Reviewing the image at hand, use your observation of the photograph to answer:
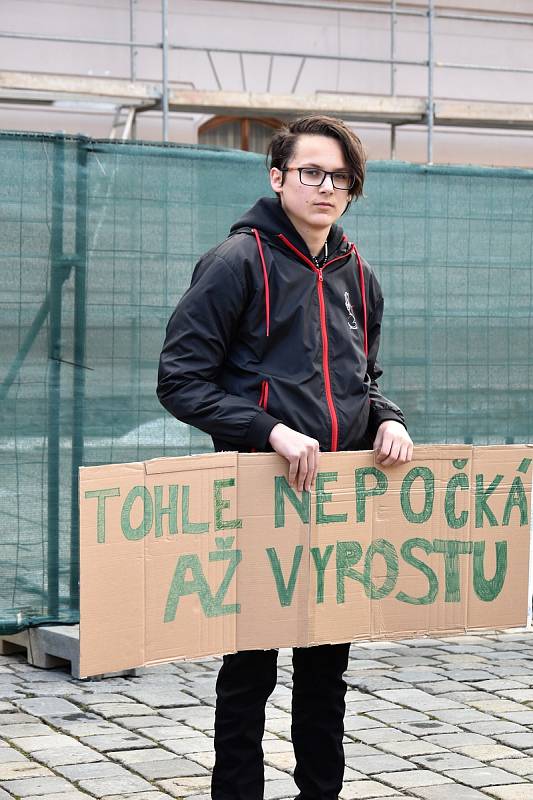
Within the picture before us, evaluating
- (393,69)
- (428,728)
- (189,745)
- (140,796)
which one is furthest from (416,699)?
(393,69)

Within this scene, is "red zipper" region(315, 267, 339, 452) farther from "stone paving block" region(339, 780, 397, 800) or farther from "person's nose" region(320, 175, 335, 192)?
"stone paving block" region(339, 780, 397, 800)

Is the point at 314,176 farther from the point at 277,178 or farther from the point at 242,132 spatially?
the point at 242,132

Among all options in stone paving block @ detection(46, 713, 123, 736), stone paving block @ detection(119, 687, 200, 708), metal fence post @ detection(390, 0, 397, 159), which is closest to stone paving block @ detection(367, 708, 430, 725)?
stone paving block @ detection(119, 687, 200, 708)

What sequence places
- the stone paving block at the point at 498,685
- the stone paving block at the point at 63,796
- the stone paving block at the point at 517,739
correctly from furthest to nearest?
the stone paving block at the point at 498,685 → the stone paving block at the point at 517,739 → the stone paving block at the point at 63,796

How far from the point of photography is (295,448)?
3.48m

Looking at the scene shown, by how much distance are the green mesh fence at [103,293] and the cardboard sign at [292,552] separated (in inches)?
94.5

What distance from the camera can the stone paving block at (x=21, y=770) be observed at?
4.41 m

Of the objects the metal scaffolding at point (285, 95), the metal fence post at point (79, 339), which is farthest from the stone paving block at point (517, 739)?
the metal scaffolding at point (285, 95)

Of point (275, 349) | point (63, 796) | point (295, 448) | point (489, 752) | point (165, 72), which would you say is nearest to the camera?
point (295, 448)

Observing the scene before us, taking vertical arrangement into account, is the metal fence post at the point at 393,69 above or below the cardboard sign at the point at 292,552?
above

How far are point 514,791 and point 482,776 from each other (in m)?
0.16

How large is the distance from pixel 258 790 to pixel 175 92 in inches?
509

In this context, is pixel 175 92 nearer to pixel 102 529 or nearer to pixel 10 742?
pixel 10 742

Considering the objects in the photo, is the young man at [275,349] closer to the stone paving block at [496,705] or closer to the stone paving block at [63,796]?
the stone paving block at [63,796]
